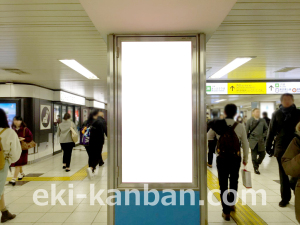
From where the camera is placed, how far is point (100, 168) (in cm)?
676

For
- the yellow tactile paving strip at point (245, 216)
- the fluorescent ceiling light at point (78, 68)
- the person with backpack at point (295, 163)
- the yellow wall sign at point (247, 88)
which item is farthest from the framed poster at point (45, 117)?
the person with backpack at point (295, 163)

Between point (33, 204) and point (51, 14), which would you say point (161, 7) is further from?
point (33, 204)

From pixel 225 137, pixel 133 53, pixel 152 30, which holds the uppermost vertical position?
pixel 152 30

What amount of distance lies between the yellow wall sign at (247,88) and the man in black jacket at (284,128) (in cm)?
364

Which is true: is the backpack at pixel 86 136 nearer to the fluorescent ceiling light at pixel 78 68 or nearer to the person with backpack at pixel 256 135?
the fluorescent ceiling light at pixel 78 68

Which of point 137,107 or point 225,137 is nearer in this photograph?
point 137,107

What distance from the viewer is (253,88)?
722cm

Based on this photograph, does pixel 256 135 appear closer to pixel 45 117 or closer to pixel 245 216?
pixel 245 216

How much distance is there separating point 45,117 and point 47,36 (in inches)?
235

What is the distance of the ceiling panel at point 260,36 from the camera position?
2.56 m

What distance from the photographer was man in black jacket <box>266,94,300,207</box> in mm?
3469

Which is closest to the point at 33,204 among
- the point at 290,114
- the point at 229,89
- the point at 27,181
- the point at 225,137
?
the point at 27,181

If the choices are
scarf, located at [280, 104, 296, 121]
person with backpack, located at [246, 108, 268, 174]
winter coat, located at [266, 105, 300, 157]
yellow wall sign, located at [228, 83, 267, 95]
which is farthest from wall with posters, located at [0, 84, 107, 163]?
scarf, located at [280, 104, 296, 121]

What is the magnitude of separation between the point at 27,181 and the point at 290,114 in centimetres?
554
